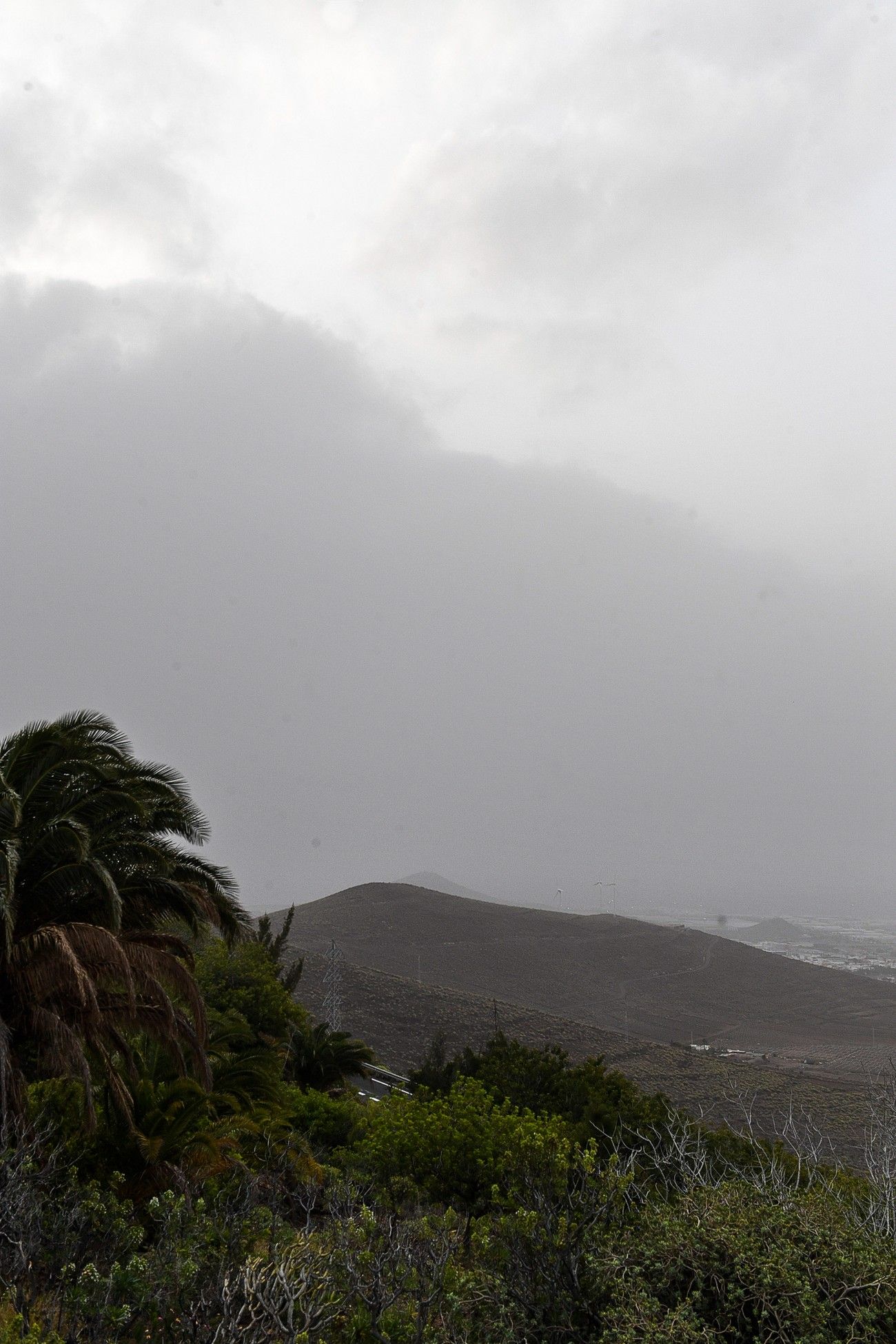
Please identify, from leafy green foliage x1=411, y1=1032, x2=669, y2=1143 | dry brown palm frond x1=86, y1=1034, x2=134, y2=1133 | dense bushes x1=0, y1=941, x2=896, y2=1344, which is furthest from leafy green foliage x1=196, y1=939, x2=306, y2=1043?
dry brown palm frond x1=86, y1=1034, x2=134, y2=1133

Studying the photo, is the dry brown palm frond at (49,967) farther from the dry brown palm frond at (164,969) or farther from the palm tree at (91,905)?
the dry brown palm frond at (164,969)

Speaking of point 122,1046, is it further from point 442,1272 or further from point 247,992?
point 247,992

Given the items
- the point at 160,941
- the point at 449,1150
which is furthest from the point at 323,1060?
the point at 160,941

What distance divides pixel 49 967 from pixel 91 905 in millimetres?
1514

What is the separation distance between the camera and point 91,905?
12836 mm

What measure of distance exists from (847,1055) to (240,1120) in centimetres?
5704

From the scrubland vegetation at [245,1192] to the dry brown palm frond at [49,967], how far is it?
4 cm

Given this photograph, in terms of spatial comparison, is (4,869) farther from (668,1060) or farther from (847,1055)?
(847,1055)

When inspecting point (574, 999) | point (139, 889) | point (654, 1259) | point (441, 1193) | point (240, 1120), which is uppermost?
point (139, 889)

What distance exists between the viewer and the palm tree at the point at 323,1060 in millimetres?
27375

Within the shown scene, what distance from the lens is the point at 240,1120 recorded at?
48.9ft

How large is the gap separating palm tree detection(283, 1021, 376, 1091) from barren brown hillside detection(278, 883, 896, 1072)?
39029 millimetres

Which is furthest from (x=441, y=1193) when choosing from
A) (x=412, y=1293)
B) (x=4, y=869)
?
(x=4, y=869)

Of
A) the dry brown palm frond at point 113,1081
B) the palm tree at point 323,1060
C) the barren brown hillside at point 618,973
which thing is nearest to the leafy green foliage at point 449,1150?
the dry brown palm frond at point 113,1081
